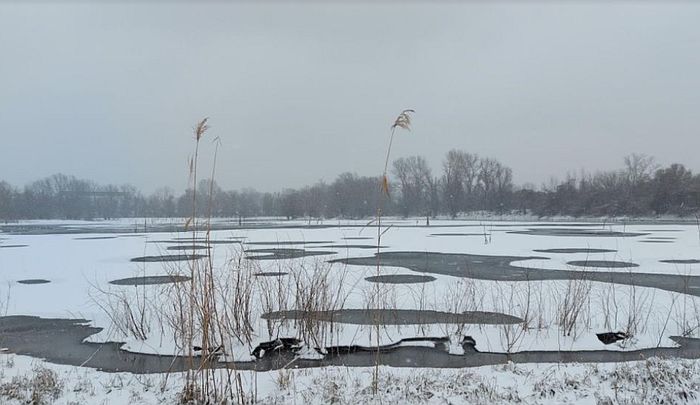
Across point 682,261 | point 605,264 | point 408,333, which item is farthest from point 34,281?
point 682,261

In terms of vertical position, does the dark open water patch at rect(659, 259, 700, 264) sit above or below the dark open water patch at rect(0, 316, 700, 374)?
above

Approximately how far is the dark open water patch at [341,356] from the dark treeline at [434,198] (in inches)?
2676

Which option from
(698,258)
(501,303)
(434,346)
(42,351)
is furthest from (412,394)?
(698,258)

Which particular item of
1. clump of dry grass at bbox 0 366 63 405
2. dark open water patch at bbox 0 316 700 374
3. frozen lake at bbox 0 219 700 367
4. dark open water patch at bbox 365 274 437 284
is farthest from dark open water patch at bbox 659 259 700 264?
clump of dry grass at bbox 0 366 63 405

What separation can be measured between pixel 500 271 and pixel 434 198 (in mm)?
102467

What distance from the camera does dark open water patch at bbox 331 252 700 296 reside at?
45.2ft

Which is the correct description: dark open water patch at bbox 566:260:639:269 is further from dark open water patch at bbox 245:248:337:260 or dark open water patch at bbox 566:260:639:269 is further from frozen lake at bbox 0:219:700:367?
dark open water patch at bbox 245:248:337:260

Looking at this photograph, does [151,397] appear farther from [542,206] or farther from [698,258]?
[542,206]

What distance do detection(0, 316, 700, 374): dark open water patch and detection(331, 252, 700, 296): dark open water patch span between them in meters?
2.55

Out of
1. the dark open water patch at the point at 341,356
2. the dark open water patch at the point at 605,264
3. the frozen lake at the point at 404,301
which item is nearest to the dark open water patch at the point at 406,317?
the frozen lake at the point at 404,301

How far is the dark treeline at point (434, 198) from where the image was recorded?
7756cm

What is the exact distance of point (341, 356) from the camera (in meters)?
8.22

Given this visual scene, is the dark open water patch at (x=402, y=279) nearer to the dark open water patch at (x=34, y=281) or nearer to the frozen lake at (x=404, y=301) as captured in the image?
the frozen lake at (x=404, y=301)

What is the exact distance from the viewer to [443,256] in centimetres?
2266
